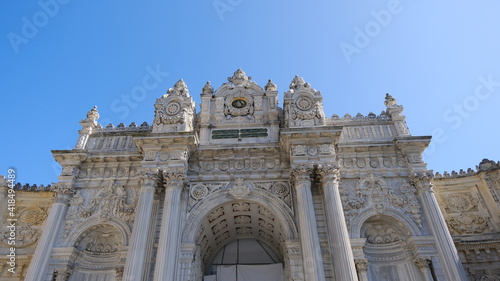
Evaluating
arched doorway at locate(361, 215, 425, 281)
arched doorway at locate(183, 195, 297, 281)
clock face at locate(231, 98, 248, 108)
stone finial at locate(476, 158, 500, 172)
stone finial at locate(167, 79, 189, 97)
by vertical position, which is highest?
stone finial at locate(167, 79, 189, 97)

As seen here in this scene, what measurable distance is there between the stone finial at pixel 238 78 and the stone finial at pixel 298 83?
303 cm

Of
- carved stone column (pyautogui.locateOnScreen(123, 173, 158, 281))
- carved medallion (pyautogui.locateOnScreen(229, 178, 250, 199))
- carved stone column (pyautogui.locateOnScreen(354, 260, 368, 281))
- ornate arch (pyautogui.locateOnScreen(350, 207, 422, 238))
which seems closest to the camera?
carved stone column (pyautogui.locateOnScreen(123, 173, 158, 281))

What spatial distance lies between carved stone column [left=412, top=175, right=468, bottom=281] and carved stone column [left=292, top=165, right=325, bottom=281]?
5.70m

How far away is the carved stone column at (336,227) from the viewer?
48.9ft

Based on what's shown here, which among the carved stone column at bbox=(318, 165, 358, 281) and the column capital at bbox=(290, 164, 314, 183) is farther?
the column capital at bbox=(290, 164, 314, 183)

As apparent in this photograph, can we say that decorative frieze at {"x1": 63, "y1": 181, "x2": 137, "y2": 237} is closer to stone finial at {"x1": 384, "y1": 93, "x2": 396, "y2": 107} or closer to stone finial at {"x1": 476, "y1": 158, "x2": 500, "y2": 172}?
stone finial at {"x1": 384, "y1": 93, "x2": 396, "y2": 107}

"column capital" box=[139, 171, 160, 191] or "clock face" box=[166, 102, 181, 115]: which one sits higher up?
"clock face" box=[166, 102, 181, 115]

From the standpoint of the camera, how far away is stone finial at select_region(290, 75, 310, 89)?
2172 cm

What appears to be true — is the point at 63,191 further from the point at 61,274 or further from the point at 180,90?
the point at 180,90

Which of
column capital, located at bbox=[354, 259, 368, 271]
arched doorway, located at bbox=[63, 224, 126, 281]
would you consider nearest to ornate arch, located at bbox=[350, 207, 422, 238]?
column capital, located at bbox=[354, 259, 368, 271]

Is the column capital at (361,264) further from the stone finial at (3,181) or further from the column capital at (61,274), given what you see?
the stone finial at (3,181)

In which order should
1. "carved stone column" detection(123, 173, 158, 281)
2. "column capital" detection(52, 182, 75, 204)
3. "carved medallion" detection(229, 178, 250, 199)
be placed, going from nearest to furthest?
"carved stone column" detection(123, 173, 158, 281), "carved medallion" detection(229, 178, 250, 199), "column capital" detection(52, 182, 75, 204)

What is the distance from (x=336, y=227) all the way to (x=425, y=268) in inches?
177

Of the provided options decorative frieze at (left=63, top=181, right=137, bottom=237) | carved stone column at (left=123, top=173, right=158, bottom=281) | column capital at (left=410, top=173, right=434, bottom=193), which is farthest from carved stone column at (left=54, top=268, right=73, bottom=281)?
column capital at (left=410, top=173, right=434, bottom=193)
